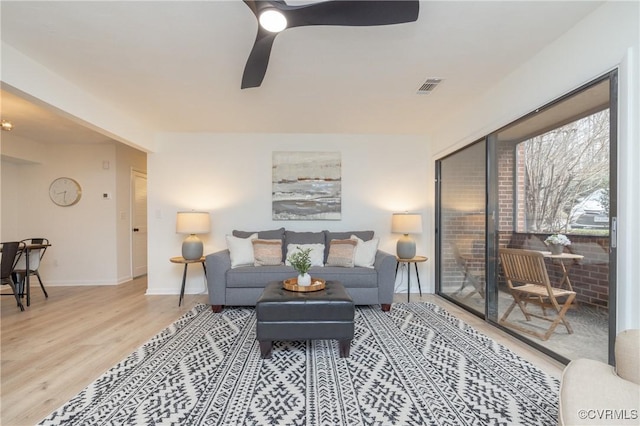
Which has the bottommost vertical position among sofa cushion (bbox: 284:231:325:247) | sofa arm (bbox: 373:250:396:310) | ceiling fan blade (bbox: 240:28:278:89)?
sofa arm (bbox: 373:250:396:310)

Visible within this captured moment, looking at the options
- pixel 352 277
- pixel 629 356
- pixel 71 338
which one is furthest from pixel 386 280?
pixel 71 338

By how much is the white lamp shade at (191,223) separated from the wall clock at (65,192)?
2405 mm

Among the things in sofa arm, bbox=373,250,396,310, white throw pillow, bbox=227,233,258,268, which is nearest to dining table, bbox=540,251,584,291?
sofa arm, bbox=373,250,396,310

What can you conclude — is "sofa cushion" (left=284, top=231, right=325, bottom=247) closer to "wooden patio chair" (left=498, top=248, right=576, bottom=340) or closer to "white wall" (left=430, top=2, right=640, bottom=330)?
"wooden patio chair" (left=498, top=248, right=576, bottom=340)

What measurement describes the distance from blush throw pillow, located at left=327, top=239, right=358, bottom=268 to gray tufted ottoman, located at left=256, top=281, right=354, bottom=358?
140 cm

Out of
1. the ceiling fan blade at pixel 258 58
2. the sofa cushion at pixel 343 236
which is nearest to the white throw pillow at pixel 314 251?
the sofa cushion at pixel 343 236

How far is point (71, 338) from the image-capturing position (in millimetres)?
2639

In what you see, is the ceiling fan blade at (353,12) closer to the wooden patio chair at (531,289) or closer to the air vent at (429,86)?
the air vent at (429,86)

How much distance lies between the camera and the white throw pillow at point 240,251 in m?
3.59

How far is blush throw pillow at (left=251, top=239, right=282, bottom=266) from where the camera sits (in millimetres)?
3656

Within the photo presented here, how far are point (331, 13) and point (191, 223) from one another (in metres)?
3.13

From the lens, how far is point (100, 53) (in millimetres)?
2297

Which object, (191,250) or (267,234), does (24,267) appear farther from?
(267,234)

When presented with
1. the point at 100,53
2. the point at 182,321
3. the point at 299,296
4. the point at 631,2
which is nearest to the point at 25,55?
the point at 100,53
